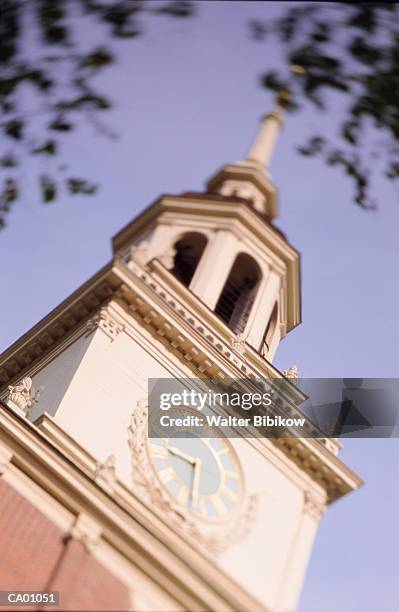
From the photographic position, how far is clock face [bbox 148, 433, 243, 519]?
21.3 m

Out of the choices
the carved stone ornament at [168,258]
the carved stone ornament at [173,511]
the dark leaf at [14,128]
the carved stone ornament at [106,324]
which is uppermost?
the carved stone ornament at [168,258]

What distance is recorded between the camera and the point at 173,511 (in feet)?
67.3

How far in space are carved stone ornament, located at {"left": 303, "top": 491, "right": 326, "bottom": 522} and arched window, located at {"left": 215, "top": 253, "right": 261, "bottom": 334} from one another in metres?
6.72

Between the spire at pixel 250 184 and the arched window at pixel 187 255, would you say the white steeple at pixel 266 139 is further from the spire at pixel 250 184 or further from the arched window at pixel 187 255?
the arched window at pixel 187 255

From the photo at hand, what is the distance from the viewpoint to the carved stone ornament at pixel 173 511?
2034 centimetres

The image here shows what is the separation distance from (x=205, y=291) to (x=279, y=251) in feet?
12.9

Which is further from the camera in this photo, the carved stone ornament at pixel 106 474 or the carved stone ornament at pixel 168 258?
the carved stone ornament at pixel 168 258

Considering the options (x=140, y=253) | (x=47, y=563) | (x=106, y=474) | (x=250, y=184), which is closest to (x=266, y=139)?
(x=250, y=184)

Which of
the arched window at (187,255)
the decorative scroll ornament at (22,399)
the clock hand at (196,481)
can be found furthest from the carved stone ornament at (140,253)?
the clock hand at (196,481)

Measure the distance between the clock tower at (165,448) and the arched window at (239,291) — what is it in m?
0.05

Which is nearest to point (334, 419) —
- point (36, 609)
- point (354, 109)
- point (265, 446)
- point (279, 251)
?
point (265, 446)

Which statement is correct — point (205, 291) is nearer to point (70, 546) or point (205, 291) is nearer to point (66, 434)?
point (66, 434)

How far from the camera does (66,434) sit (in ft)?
65.2

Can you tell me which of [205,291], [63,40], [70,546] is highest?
[205,291]
